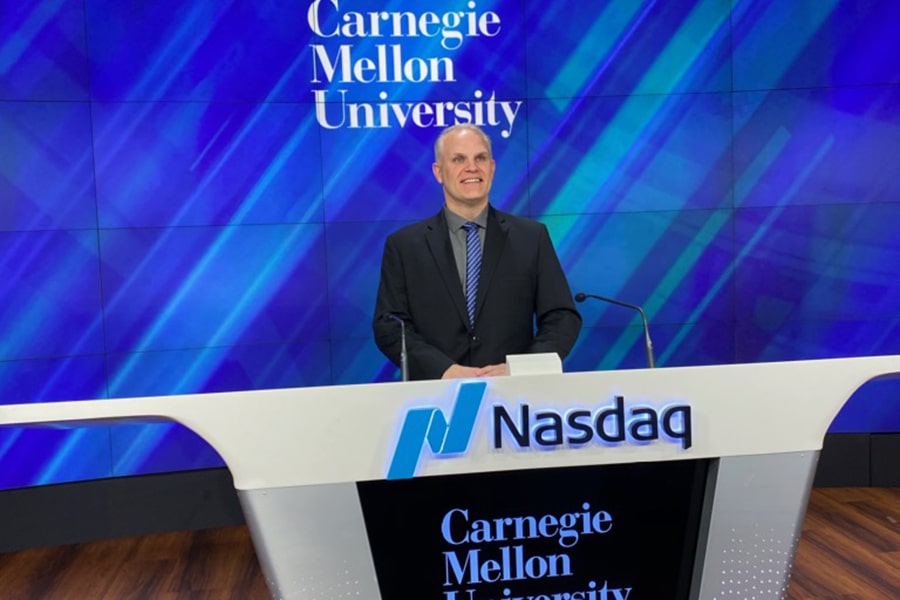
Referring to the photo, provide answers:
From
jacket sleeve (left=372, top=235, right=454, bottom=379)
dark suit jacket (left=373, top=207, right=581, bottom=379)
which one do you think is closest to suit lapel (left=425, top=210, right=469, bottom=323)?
dark suit jacket (left=373, top=207, right=581, bottom=379)

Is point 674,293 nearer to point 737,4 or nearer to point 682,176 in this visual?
point 682,176

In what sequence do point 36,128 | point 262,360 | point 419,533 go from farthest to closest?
point 262,360 < point 36,128 < point 419,533

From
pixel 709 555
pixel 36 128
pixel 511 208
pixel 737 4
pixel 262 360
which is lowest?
pixel 262 360

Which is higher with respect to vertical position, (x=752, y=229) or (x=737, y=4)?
(x=737, y=4)

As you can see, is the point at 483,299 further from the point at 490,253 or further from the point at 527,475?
the point at 527,475

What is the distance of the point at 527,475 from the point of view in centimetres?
198

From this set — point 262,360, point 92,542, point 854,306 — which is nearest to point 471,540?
point 262,360

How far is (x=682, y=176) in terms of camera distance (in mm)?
4672

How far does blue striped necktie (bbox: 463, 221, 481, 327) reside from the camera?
10.2ft

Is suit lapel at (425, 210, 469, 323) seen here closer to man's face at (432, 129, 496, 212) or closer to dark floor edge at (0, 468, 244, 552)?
man's face at (432, 129, 496, 212)

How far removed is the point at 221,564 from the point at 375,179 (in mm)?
1857

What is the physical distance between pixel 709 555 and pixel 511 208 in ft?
9.12

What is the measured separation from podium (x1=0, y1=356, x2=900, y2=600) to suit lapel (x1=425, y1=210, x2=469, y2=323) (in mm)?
1155

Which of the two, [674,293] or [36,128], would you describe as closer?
→ [36,128]
